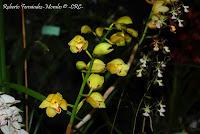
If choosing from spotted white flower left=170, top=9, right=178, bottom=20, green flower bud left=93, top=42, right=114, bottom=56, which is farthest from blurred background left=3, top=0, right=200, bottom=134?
green flower bud left=93, top=42, right=114, bottom=56

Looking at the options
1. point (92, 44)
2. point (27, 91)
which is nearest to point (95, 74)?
point (27, 91)

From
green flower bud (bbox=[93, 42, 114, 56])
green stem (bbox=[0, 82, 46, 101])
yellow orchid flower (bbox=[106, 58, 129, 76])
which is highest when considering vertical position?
green flower bud (bbox=[93, 42, 114, 56])

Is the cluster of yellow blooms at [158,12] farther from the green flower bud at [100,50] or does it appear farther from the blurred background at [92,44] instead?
the blurred background at [92,44]

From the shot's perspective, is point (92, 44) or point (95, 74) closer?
point (95, 74)

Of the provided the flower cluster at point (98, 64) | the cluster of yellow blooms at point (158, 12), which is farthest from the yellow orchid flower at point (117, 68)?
the cluster of yellow blooms at point (158, 12)

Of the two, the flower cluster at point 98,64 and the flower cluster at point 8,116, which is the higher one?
the flower cluster at point 98,64

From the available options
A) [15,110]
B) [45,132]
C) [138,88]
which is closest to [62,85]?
[138,88]

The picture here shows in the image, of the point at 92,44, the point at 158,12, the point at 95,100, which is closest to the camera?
the point at 95,100

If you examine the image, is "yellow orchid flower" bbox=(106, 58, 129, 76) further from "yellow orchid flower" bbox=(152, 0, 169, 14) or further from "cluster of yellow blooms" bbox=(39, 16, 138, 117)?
"yellow orchid flower" bbox=(152, 0, 169, 14)

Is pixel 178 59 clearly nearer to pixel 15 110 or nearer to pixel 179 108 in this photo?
pixel 179 108

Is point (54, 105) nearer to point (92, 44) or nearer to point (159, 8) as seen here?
point (159, 8)
